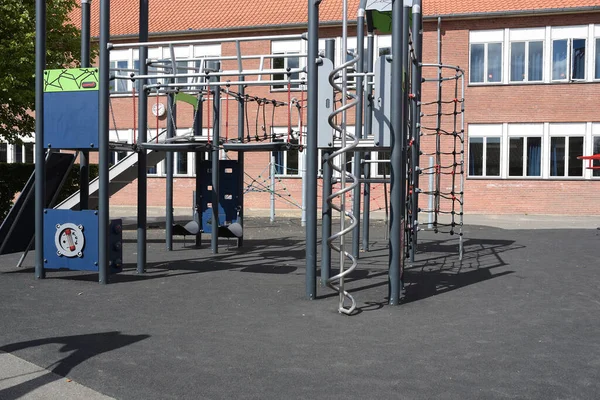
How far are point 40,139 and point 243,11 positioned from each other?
69.6ft

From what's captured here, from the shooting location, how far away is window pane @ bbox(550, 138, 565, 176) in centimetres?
2511

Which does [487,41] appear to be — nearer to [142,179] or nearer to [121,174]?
[121,174]

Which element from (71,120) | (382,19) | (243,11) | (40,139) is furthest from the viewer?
(243,11)

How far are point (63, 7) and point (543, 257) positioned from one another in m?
15.5

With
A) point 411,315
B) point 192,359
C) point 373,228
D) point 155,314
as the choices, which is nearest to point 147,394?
point 192,359

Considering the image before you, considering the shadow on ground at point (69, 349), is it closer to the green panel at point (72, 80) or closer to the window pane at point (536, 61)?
the green panel at point (72, 80)

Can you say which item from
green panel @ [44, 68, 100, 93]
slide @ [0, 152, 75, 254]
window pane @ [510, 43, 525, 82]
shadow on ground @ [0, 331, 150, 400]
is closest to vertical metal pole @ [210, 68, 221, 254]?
slide @ [0, 152, 75, 254]

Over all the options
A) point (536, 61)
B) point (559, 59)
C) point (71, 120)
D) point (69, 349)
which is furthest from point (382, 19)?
point (559, 59)

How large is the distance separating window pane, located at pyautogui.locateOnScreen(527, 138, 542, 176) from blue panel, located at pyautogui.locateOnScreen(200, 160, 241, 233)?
48.3 ft

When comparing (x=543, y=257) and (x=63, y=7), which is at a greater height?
(x=63, y=7)

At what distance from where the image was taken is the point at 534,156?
25.4 m

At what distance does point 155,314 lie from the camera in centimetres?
711

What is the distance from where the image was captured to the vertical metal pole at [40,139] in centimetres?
935

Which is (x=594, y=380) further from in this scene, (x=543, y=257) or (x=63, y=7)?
(x=63, y=7)
